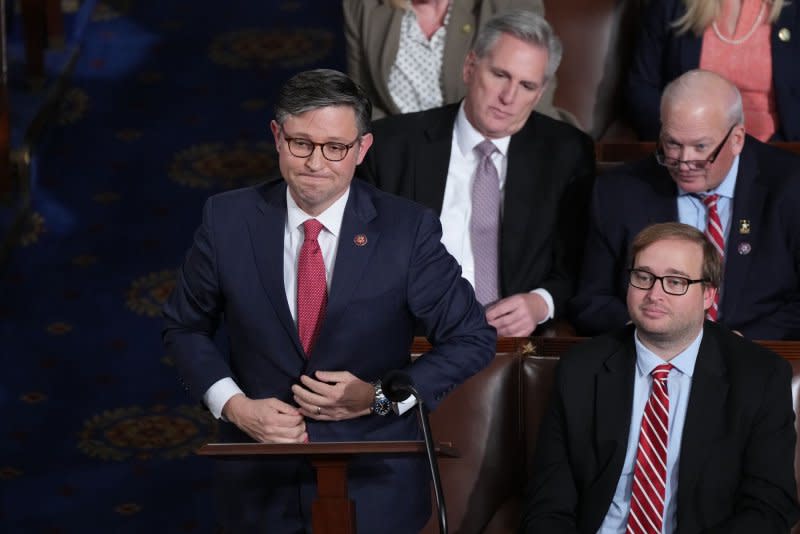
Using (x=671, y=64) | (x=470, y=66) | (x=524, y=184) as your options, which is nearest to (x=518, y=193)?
(x=524, y=184)

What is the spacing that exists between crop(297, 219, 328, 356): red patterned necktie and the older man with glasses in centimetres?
90

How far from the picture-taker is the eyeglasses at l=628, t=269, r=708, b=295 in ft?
7.48

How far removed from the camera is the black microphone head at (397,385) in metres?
1.80

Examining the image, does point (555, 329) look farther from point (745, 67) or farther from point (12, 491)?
point (12, 491)

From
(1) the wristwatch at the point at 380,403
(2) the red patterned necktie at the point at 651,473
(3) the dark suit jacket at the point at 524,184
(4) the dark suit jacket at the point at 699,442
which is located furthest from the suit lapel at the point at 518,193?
(1) the wristwatch at the point at 380,403

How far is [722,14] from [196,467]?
4.95 feet

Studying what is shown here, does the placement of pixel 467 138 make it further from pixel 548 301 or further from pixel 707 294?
pixel 707 294

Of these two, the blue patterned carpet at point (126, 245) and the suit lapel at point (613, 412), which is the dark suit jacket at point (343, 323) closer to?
the suit lapel at point (613, 412)

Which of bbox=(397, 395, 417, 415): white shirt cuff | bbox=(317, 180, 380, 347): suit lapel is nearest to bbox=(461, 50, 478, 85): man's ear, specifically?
bbox=(317, 180, 380, 347): suit lapel

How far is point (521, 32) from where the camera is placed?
296 cm

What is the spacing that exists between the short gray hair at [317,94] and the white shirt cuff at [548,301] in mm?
1017

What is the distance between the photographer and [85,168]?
4113mm

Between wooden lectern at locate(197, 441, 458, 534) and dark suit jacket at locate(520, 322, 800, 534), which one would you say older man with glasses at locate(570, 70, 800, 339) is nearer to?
dark suit jacket at locate(520, 322, 800, 534)

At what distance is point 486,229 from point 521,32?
1.28 feet
